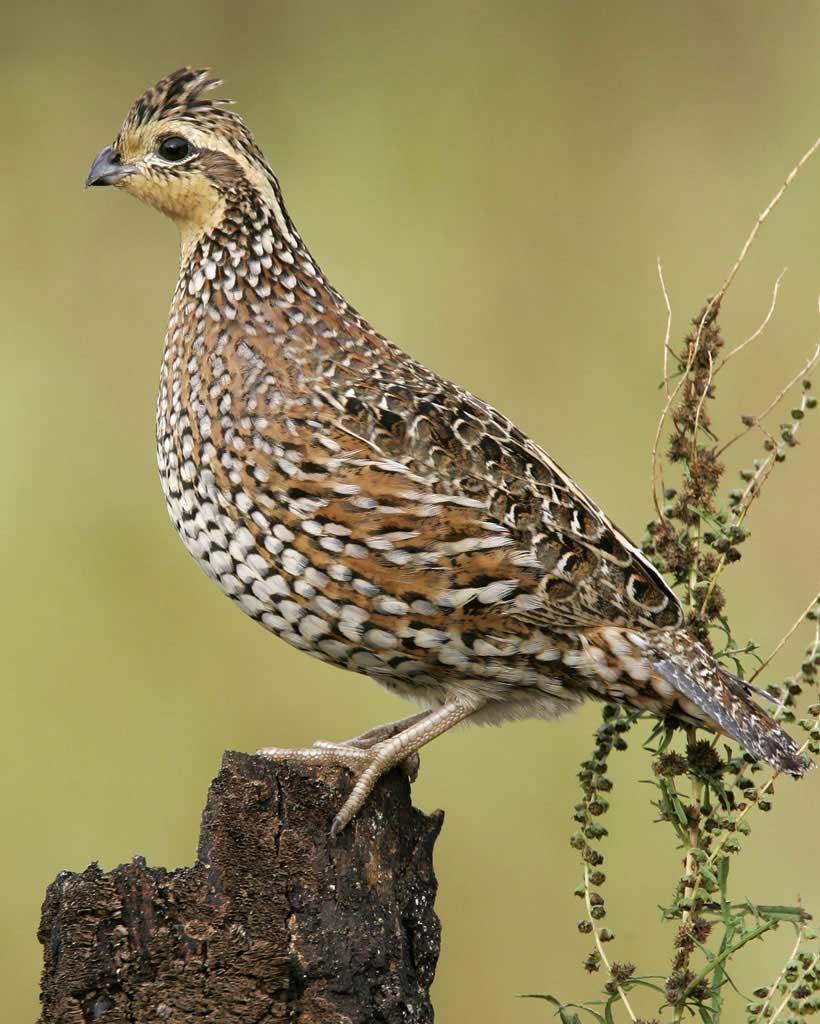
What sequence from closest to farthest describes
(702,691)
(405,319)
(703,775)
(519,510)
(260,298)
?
(703,775), (702,691), (519,510), (260,298), (405,319)

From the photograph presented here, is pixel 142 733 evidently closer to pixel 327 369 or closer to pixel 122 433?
pixel 122 433

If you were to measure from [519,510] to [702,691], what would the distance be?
628mm

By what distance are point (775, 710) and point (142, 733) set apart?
311 centimetres

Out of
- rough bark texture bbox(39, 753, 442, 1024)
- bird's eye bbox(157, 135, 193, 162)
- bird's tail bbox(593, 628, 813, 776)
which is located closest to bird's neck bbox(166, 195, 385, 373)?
bird's eye bbox(157, 135, 193, 162)

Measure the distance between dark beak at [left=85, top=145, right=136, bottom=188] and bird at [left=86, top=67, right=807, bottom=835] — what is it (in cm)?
64

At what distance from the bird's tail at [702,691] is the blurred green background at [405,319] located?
2.12 m

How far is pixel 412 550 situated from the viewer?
173 inches

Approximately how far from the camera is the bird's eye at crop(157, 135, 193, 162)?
4.93m

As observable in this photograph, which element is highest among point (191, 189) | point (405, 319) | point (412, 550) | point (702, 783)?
point (405, 319)

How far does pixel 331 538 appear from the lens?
441 cm

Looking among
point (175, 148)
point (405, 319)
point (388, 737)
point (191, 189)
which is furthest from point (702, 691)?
point (405, 319)

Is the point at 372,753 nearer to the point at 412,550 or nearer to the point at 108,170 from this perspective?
the point at 412,550

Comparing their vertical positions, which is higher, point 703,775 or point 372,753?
point 372,753

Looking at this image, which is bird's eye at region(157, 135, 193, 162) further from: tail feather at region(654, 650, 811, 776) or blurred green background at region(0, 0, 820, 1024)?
blurred green background at region(0, 0, 820, 1024)
